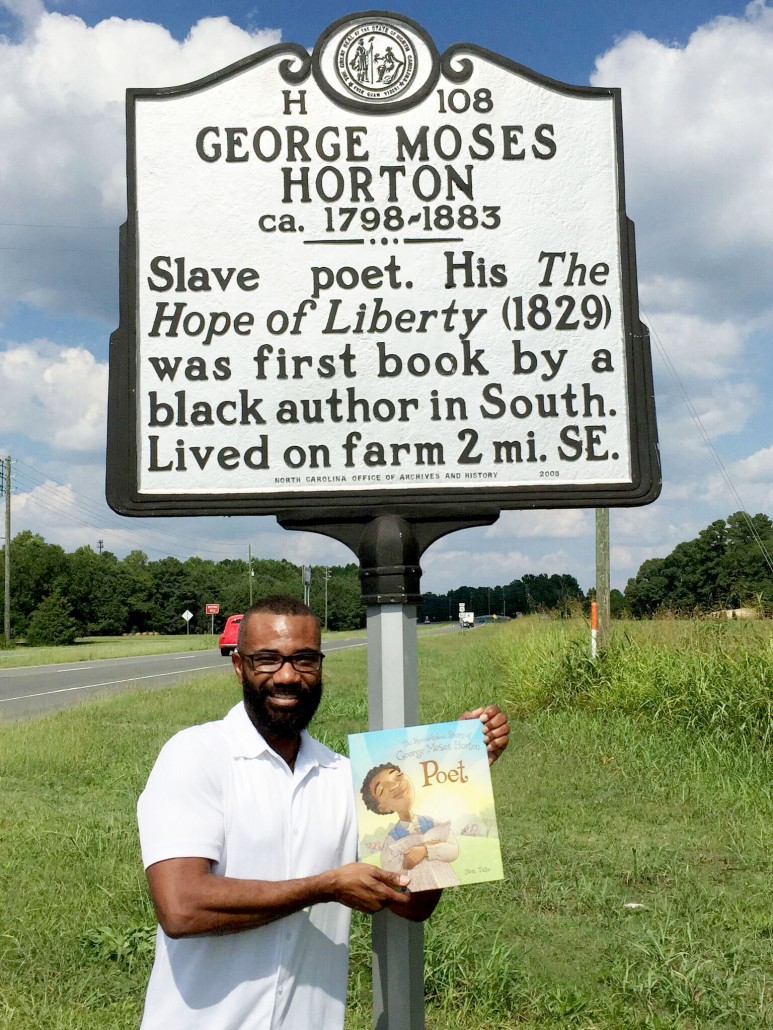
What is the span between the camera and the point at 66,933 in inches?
188

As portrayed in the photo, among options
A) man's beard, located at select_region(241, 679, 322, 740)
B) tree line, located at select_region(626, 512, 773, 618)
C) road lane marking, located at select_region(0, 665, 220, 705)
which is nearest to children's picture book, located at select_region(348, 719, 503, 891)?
man's beard, located at select_region(241, 679, 322, 740)

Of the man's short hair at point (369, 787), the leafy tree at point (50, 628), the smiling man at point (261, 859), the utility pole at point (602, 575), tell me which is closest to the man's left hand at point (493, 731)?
the smiling man at point (261, 859)

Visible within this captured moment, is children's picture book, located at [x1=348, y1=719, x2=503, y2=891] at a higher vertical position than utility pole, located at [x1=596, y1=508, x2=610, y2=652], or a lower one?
lower

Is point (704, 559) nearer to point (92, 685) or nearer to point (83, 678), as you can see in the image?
point (83, 678)

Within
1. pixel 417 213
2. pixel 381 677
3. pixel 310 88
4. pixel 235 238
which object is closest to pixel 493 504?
pixel 381 677

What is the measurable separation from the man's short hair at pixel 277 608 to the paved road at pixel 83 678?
14.6 m

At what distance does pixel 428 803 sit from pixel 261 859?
357 millimetres

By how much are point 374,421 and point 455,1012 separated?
2.62 m

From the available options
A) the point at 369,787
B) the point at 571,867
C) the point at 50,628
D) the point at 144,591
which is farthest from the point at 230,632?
the point at 144,591

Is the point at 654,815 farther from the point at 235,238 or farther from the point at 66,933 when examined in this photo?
the point at 235,238

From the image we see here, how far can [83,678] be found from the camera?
25.7m

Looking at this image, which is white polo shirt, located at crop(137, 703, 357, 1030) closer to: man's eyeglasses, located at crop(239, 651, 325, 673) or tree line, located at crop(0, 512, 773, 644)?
man's eyeglasses, located at crop(239, 651, 325, 673)

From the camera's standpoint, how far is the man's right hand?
6.28ft

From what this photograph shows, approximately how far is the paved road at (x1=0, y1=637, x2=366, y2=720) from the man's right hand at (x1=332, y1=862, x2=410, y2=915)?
48.7 feet
